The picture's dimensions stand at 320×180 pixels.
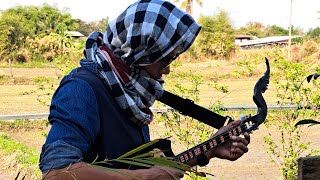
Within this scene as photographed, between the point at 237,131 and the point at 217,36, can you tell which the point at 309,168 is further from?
the point at 217,36

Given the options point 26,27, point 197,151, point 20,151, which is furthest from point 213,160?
point 26,27

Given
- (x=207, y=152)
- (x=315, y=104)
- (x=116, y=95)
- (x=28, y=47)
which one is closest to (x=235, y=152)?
(x=207, y=152)

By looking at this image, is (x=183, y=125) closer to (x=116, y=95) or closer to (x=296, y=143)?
(x=296, y=143)

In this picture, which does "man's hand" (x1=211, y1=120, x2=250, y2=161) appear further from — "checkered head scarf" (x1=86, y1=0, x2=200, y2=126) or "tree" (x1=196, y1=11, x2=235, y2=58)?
"tree" (x1=196, y1=11, x2=235, y2=58)

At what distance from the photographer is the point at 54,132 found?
1120mm

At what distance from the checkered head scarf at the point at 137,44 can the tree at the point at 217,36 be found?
89.5 ft

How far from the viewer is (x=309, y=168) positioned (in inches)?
44.8

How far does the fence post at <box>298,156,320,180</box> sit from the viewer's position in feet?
3.72

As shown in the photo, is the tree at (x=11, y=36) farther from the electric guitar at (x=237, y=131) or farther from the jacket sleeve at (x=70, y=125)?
the jacket sleeve at (x=70, y=125)

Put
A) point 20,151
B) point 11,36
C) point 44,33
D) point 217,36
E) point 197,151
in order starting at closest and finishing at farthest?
1. point 197,151
2. point 20,151
3. point 11,36
4. point 44,33
5. point 217,36

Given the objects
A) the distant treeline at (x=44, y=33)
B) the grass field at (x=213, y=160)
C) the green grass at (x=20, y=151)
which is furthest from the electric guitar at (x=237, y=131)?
the distant treeline at (x=44, y=33)

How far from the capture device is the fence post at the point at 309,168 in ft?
3.72

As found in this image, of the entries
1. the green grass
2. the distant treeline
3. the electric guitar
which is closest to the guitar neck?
the electric guitar

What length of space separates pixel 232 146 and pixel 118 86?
44 cm
